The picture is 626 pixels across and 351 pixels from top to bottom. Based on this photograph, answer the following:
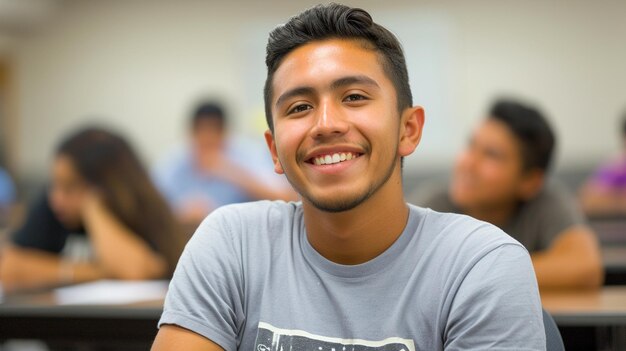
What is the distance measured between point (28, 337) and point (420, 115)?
1320 millimetres

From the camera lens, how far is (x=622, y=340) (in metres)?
1.92

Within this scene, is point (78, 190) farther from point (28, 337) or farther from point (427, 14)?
point (427, 14)

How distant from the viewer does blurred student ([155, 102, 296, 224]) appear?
4898 millimetres

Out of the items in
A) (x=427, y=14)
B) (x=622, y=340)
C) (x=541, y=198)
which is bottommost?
(x=622, y=340)

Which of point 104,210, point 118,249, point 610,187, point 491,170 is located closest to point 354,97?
point 491,170

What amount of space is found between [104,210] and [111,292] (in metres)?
0.62

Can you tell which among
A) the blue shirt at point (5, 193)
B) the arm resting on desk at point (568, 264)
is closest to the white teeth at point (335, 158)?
the arm resting on desk at point (568, 264)

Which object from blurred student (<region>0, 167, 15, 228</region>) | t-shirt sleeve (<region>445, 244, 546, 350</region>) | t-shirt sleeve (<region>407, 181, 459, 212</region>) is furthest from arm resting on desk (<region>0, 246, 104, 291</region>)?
blurred student (<region>0, 167, 15, 228</region>)

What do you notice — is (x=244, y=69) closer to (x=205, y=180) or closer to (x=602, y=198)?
(x=205, y=180)

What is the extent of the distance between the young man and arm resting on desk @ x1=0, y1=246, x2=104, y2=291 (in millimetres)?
1584

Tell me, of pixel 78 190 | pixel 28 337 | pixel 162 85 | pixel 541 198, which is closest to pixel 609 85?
pixel 162 85

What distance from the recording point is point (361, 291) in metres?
1.29

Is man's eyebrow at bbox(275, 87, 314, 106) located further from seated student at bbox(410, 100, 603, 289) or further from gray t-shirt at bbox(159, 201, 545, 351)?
seated student at bbox(410, 100, 603, 289)

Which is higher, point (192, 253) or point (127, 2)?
point (127, 2)
